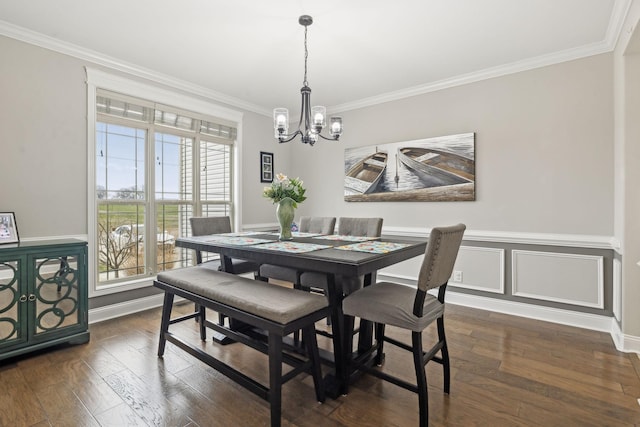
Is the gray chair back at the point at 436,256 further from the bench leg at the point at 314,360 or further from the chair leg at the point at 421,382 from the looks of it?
the bench leg at the point at 314,360

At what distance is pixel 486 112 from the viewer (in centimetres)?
342

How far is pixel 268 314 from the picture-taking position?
1.63m

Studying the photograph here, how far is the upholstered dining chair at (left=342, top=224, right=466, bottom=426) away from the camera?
5.25 ft

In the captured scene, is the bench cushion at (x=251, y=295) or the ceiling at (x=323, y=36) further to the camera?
the ceiling at (x=323, y=36)

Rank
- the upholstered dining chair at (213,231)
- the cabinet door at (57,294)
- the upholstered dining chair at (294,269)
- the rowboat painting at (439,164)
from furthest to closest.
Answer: the rowboat painting at (439,164) < the upholstered dining chair at (213,231) < the upholstered dining chair at (294,269) < the cabinet door at (57,294)

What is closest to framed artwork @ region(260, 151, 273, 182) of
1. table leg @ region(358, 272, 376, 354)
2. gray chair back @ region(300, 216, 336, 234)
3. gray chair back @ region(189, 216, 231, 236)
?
gray chair back @ region(189, 216, 231, 236)

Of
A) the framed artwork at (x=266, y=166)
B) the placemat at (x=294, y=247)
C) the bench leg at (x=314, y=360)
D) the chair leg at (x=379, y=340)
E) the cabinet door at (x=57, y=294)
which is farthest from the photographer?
the framed artwork at (x=266, y=166)

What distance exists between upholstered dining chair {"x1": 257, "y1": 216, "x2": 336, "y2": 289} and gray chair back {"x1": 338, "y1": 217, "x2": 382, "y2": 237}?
191mm

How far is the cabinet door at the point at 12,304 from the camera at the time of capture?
7.23 ft

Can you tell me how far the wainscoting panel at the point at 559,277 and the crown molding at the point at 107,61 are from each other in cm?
392

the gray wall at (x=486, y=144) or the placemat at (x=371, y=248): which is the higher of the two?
the gray wall at (x=486, y=144)

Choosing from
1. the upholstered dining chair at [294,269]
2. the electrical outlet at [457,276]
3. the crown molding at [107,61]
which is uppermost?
the crown molding at [107,61]

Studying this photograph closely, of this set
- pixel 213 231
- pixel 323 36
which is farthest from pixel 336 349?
pixel 323 36

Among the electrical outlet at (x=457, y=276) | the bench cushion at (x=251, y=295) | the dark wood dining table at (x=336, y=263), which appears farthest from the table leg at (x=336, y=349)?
the electrical outlet at (x=457, y=276)
